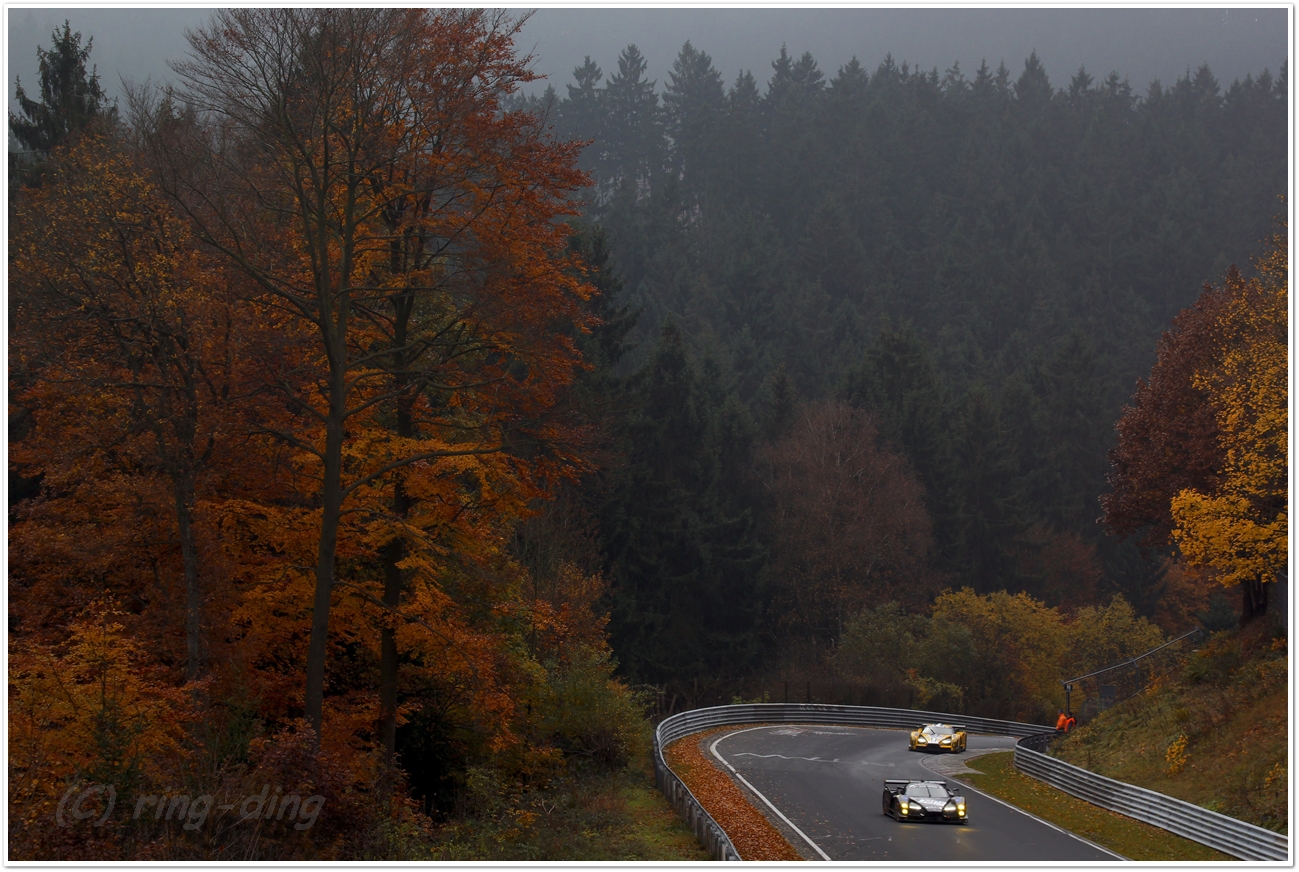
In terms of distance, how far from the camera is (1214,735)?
2430 centimetres

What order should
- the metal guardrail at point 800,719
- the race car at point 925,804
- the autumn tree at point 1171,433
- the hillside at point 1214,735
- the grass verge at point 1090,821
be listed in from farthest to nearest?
the metal guardrail at point 800,719 < the autumn tree at point 1171,433 < the race car at point 925,804 < the hillside at point 1214,735 < the grass verge at point 1090,821

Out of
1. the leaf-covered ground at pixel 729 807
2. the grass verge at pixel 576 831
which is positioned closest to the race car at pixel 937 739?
the leaf-covered ground at pixel 729 807

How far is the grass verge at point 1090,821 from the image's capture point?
18641 mm

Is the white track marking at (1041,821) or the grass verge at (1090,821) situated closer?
the grass verge at (1090,821)

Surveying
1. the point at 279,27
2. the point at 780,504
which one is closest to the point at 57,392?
the point at 279,27

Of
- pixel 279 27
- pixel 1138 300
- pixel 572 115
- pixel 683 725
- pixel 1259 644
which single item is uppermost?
pixel 572 115

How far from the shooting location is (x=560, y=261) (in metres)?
21.5

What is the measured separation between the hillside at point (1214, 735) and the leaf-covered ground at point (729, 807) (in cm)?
876

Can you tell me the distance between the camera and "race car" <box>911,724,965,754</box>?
119 feet

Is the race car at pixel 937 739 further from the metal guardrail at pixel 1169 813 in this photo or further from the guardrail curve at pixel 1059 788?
the metal guardrail at pixel 1169 813

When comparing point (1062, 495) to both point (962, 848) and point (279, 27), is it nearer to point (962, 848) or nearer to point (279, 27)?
point (962, 848)

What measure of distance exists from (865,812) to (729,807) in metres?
3.10

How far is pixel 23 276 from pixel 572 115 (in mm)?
117705

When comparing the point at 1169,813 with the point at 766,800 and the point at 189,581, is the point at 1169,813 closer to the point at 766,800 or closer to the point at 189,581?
the point at 766,800
